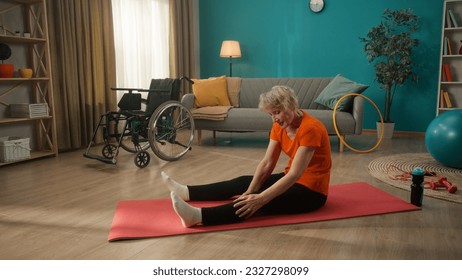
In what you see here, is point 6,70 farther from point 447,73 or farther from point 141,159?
point 447,73

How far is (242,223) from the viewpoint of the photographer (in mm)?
2061

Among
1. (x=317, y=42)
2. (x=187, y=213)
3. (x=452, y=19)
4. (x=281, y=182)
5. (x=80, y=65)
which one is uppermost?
(x=452, y=19)

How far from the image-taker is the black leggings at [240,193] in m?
2.00

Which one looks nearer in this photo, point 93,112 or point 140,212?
point 140,212

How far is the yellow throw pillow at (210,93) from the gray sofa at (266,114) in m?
Result: 0.11

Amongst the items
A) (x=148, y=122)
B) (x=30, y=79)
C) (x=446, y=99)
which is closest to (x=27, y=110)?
(x=30, y=79)

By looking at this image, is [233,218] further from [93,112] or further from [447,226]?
[93,112]

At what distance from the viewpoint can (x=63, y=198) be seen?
101 inches

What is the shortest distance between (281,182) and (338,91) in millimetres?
2609

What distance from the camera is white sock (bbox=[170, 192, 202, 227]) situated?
189 centimetres

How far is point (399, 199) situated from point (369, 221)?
452 mm

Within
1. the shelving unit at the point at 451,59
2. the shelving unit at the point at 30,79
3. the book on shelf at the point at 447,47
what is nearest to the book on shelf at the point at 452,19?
the shelving unit at the point at 451,59

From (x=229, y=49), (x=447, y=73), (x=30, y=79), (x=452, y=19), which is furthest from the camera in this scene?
(x=229, y=49)
